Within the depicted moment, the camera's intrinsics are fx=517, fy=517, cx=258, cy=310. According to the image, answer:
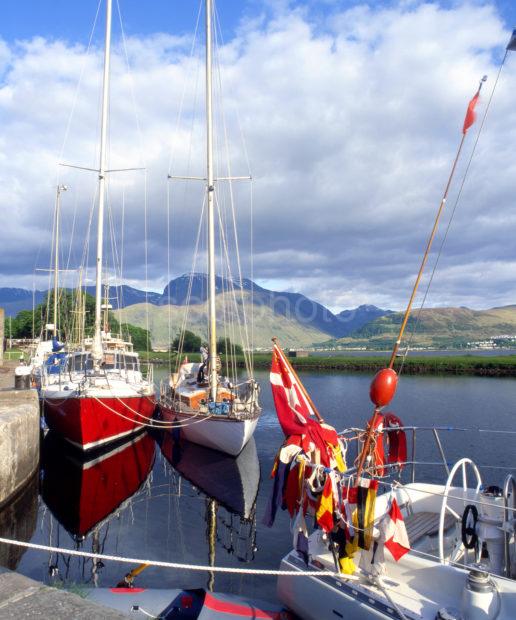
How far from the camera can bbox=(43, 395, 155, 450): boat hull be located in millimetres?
21266

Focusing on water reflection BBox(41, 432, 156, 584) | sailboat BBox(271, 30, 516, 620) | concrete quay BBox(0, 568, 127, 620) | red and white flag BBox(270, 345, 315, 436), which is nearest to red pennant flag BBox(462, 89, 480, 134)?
sailboat BBox(271, 30, 516, 620)

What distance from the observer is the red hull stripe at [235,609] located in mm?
8735

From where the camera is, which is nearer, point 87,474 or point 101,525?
point 101,525

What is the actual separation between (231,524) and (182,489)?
3.99 metres

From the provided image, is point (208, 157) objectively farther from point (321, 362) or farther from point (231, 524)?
point (321, 362)

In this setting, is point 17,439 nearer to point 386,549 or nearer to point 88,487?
point 88,487

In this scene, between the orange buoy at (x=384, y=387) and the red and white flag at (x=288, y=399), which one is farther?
the red and white flag at (x=288, y=399)

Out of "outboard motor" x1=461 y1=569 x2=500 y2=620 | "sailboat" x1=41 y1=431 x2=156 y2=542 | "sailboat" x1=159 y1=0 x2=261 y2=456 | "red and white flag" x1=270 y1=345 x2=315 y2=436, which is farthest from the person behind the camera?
"sailboat" x1=159 y1=0 x2=261 y2=456

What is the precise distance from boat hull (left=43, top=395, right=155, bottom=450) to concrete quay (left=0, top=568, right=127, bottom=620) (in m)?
16.3

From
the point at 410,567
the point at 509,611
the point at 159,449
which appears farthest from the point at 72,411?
the point at 509,611

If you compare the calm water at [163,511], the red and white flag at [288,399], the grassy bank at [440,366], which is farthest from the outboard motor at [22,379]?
the grassy bank at [440,366]

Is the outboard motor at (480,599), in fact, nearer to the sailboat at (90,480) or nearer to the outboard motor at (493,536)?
the outboard motor at (493,536)

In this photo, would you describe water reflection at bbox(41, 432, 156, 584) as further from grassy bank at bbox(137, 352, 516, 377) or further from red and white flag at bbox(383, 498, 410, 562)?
grassy bank at bbox(137, 352, 516, 377)

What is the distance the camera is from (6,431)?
1488 cm
